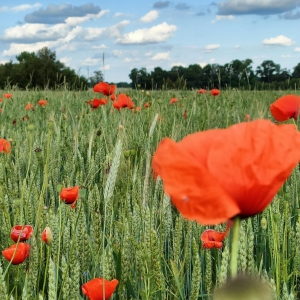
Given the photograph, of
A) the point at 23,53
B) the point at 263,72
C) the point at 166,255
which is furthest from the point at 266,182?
the point at 23,53

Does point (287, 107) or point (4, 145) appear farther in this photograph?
point (4, 145)

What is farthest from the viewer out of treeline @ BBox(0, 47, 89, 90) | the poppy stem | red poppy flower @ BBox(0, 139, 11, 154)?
treeline @ BBox(0, 47, 89, 90)

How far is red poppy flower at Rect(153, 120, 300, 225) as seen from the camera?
1.13ft

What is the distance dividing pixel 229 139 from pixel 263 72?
25.0 feet

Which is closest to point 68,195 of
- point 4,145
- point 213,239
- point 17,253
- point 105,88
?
point 17,253

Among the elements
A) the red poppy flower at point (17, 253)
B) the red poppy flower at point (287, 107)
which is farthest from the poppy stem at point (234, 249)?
the red poppy flower at point (287, 107)

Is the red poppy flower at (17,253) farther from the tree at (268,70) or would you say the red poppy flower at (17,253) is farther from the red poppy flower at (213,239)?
the tree at (268,70)

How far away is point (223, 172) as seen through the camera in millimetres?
354

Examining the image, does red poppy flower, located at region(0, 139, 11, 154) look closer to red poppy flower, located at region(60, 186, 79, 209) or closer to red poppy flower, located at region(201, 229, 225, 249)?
red poppy flower, located at region(60, 186, 79, 209)

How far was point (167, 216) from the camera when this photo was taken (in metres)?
1.24

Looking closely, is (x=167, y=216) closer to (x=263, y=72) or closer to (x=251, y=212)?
(x=251, y=212)

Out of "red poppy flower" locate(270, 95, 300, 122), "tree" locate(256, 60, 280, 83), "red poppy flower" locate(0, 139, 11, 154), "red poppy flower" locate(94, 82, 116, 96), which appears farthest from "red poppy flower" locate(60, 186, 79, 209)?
"tree" locate(256, 60, 280, 83)

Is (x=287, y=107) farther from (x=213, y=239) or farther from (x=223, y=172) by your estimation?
(x=223, y=172)

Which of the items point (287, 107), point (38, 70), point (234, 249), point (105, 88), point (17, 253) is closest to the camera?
point (234, 249)
